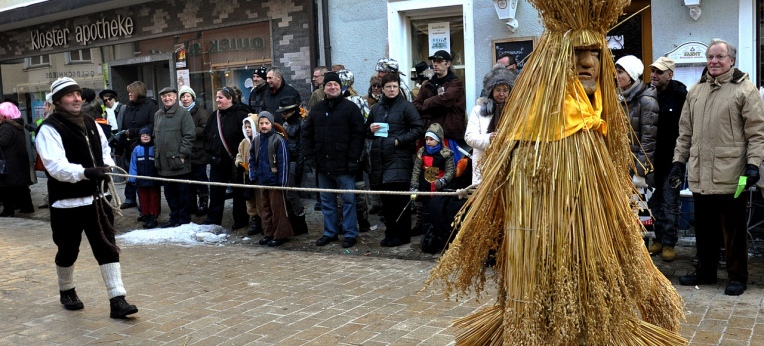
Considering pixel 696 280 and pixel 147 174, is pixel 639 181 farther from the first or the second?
pixel 147 174

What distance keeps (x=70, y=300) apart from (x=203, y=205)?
5032mm

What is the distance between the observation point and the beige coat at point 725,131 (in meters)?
6.32

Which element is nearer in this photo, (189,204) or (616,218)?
(616,218)

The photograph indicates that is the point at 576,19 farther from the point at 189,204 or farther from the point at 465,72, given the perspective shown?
the point at 189,204

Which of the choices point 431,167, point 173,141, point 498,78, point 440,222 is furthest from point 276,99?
point 498,78

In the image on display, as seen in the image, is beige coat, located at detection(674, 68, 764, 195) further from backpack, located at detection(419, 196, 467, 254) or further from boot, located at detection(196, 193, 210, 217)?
boot, located at detection(196, 193, 210, 217)

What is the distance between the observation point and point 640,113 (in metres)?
7.53

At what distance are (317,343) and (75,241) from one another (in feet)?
7.99

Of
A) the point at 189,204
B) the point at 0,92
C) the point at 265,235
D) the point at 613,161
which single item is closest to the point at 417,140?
the point at 265,235

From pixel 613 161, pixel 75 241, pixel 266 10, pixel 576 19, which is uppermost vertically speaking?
pixel 266 10

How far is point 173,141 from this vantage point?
1084 centimetres

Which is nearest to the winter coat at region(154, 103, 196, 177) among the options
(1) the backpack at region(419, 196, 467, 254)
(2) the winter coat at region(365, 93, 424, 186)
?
(2) the winter coat at region(365, 93, 424, 186)

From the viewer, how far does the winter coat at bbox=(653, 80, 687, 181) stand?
7.50 m

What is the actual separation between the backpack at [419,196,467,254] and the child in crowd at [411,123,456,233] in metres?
0.09
